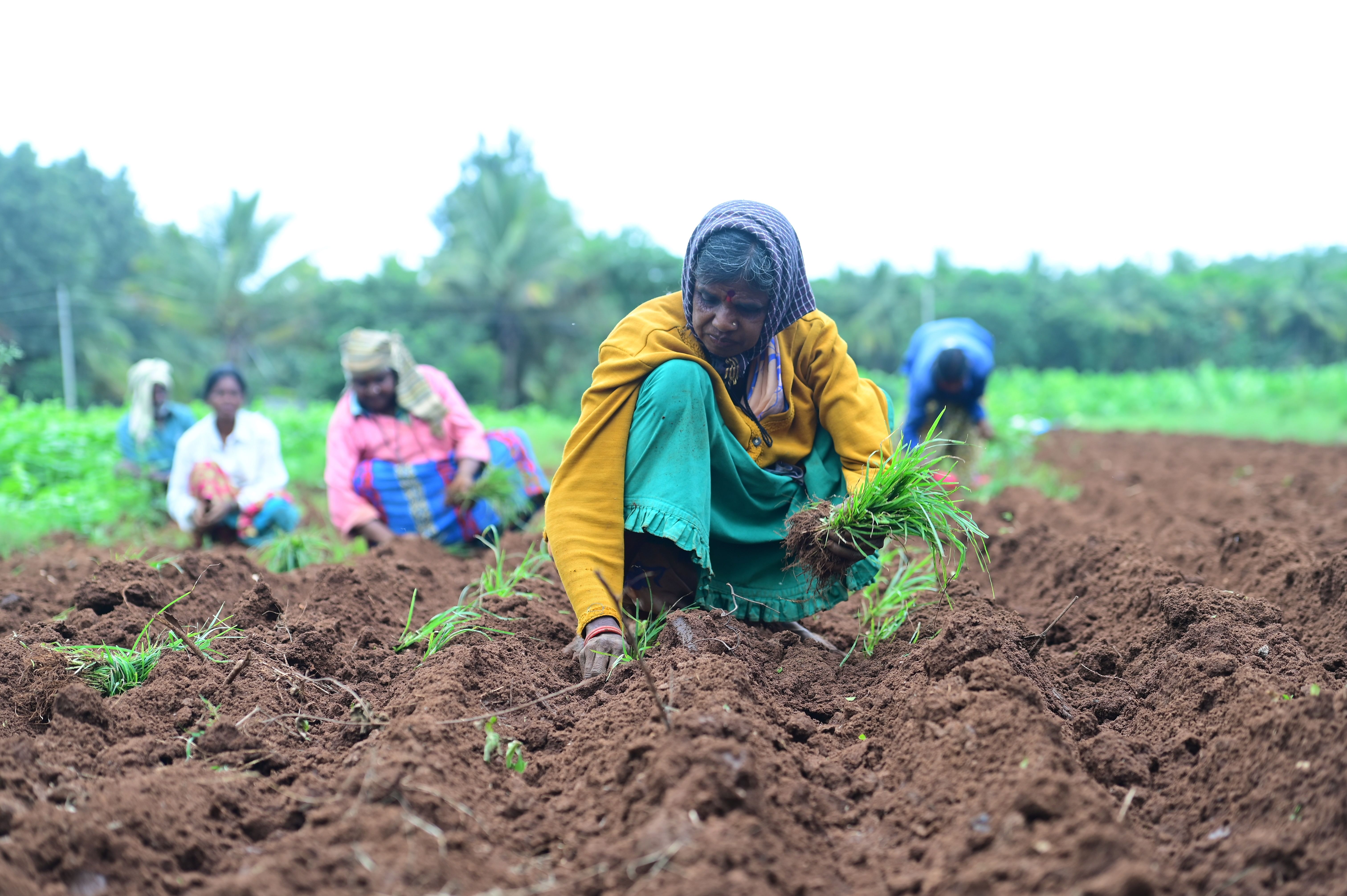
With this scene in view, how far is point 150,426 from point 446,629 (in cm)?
468

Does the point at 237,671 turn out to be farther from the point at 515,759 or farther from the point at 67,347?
the point at 67,347

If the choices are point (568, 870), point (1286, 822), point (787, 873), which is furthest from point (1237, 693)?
point (568, 870)

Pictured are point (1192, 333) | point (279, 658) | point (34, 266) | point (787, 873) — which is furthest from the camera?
point (1192, 333)

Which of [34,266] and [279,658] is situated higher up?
[34,266]

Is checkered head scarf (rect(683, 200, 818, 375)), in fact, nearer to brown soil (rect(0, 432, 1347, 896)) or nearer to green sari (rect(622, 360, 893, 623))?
green sari (rect(622, 360, 893, 623))

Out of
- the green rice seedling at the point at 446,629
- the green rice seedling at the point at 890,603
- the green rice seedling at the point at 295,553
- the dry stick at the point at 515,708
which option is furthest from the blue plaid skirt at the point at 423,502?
the dry stick at the point at 515,708

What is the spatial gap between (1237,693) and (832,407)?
3.91 feet

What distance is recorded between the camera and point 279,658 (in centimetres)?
249

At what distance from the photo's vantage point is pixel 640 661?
5.57 ft

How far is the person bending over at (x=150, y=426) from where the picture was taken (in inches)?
250

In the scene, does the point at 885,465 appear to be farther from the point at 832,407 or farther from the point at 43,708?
the point at 43,708

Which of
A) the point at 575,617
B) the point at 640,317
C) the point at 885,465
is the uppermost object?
the point at 640,317

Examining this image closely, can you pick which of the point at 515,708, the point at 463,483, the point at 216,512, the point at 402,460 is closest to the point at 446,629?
the point at 515,708

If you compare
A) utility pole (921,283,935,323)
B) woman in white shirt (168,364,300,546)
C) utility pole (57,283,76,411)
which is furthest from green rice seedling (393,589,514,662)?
utility pole (921,283,935,323)
